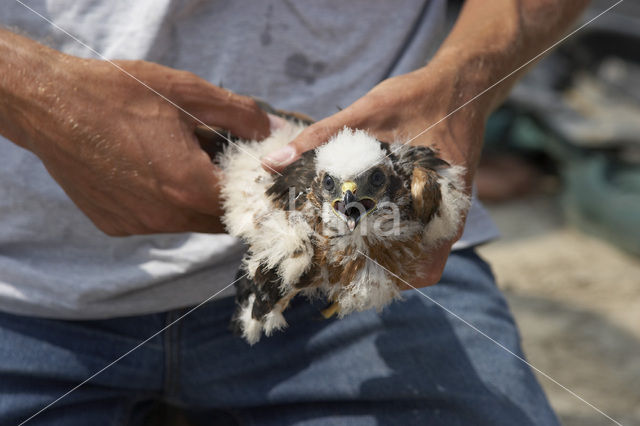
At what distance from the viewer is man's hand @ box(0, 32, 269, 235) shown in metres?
1.25

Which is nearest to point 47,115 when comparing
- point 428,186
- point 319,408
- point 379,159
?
point 379,159

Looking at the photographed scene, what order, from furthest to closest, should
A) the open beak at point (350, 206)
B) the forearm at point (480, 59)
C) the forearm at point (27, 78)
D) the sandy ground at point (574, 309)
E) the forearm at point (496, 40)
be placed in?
the sandy ground at point (574, 309) → the forearm at point (496, 40) → the forearm at point (480, 59) → the forearm at point (27, 78) → the open beak at point (350, 206)

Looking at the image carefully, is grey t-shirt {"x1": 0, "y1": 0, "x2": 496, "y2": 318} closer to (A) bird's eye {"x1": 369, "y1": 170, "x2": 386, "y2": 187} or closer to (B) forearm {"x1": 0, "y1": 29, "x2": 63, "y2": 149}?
(B) forearm {"x1": 0, "y1": 29, "x2": 63, "y2": 149}

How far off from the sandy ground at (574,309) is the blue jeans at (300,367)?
139cm

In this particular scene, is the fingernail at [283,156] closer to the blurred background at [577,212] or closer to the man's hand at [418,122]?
the man's hand at [418,122]

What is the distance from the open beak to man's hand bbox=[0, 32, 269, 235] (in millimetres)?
328

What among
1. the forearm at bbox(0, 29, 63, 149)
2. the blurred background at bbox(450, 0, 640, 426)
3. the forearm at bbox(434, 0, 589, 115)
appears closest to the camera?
the forearm at bbox(0, 29, 63, 149)

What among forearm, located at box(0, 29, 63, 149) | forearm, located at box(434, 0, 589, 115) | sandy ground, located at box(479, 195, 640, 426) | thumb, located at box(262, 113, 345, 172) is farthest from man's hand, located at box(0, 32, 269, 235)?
sandy ground, located at box(479, 195, 640, 426)

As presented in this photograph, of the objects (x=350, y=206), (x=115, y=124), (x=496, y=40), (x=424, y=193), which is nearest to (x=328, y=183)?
(x=350, y=206)

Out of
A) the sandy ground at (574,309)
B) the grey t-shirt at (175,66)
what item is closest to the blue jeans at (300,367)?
the grey t-shirt at (175,66)

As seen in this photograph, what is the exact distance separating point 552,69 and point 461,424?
201 inches

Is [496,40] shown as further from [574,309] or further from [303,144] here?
[574,309]

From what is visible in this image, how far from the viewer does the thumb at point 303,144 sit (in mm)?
1250

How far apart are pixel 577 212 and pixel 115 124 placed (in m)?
4.08
